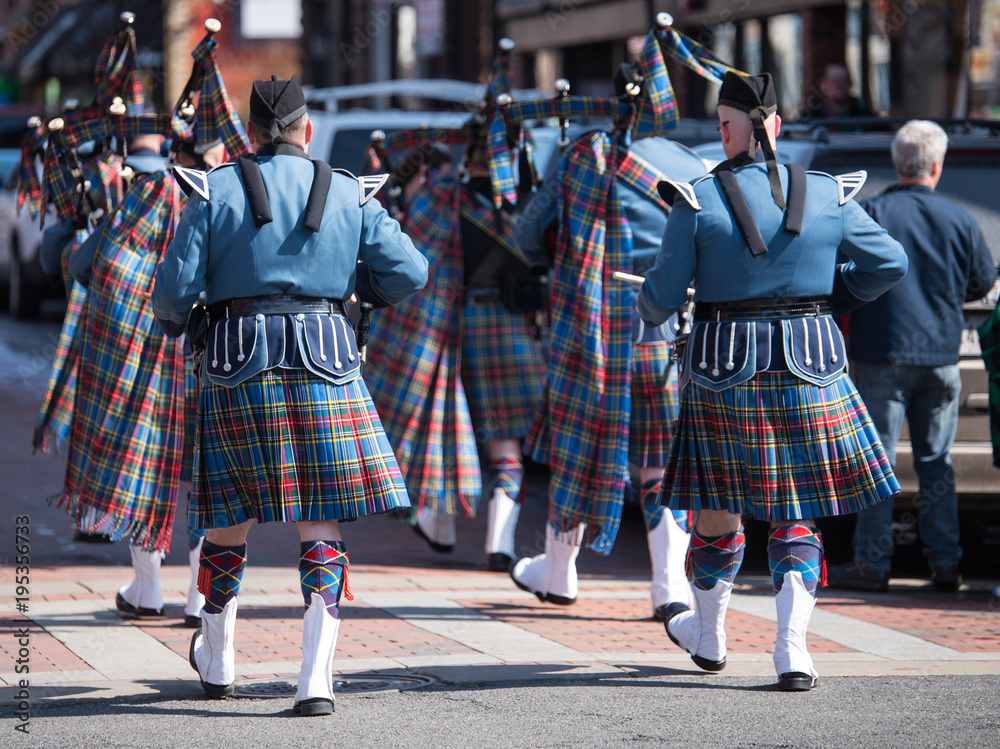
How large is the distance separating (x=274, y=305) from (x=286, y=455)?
45cm

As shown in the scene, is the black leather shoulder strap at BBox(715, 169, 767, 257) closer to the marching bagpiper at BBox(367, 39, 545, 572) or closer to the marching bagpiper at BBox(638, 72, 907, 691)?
the marching bagpiper at BBox(638, 72, 907, 691)

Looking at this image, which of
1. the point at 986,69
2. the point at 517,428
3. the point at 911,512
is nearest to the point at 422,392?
the point at 517,428

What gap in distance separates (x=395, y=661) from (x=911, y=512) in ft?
11.7

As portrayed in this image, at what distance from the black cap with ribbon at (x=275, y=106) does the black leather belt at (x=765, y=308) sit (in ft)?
4.79

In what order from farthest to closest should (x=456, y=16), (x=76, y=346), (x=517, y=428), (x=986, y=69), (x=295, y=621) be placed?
(x=456, y=16) < (x=986, y=69) < (x=517, y=428) < (x=76, y=346) < (x=295, y=621)

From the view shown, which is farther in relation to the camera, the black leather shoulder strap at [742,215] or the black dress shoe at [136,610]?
the black dress shoe at [136,610]

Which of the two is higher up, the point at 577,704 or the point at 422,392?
the point at 422,392

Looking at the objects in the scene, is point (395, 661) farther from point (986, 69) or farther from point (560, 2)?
point (560, 2)

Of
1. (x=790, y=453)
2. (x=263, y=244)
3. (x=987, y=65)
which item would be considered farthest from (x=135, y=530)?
(x=987, y=65)

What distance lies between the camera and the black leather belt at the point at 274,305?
4867mm

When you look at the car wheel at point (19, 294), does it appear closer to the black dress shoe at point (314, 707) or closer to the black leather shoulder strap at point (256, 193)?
the black leather shoulder strap at point (256, 193)

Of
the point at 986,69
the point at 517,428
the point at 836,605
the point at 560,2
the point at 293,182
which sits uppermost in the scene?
the point at 560,2

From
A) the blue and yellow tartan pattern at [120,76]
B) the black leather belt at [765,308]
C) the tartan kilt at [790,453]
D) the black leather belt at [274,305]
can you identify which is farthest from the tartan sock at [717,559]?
the blue and yellow tartan pattern at [120,76]

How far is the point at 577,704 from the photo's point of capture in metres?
4.94
